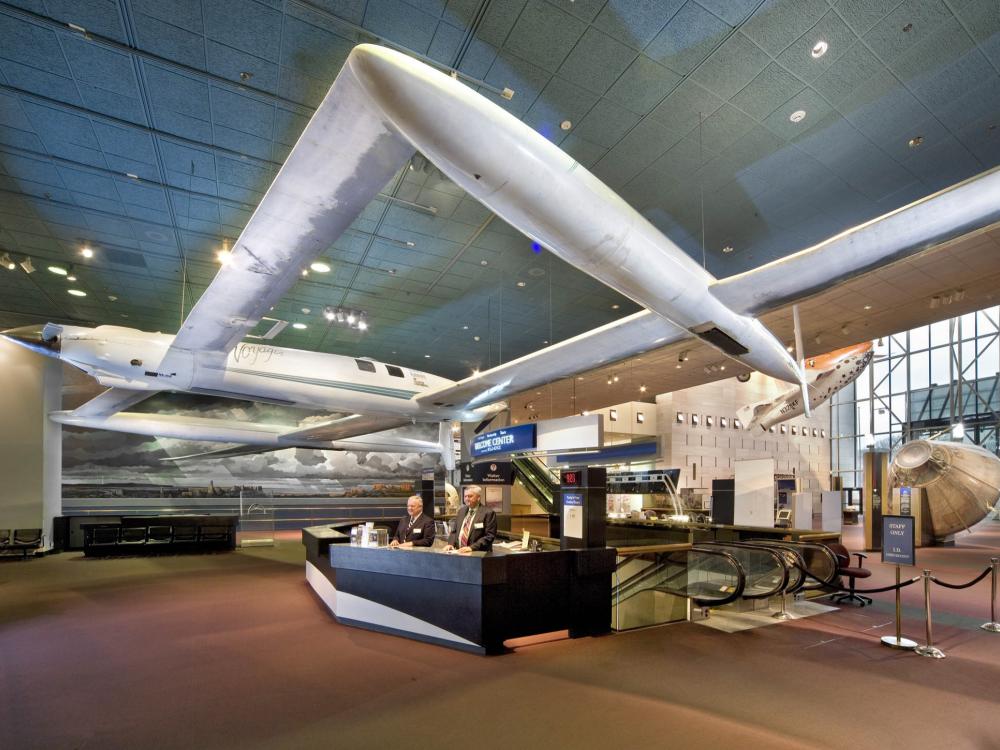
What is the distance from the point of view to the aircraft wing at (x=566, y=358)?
5.50m

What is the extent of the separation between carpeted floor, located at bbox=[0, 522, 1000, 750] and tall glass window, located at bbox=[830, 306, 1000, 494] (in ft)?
54.9

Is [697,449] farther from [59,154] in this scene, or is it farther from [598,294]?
[59,154]

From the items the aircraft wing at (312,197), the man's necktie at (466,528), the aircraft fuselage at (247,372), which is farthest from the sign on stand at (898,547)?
the aircraft fuselage at (247,372)

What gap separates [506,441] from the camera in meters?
8.70

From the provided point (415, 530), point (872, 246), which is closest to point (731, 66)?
point (872, 246)

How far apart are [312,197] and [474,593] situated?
141 inches

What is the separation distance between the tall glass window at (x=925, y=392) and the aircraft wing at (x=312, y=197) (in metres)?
19.7

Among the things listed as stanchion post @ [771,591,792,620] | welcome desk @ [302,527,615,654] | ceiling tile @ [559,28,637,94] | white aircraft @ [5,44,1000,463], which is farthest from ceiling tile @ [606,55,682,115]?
stanchion post @ [771,591,792,620]

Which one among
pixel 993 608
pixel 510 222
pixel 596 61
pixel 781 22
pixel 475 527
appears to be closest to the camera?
pixel 510 222

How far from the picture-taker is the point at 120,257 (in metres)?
7.90

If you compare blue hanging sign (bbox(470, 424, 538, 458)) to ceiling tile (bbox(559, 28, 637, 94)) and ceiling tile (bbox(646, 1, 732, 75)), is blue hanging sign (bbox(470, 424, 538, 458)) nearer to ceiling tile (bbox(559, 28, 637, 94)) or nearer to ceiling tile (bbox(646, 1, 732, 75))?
ceiling tile (bbox(559, 28, 637, 94))

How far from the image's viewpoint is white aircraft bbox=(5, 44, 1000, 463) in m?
2.75

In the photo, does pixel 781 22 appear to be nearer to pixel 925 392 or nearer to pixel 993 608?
pixel 993 608

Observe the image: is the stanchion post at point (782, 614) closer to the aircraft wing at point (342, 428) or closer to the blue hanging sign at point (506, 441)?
the blue hanging sign at point (506, 441)
